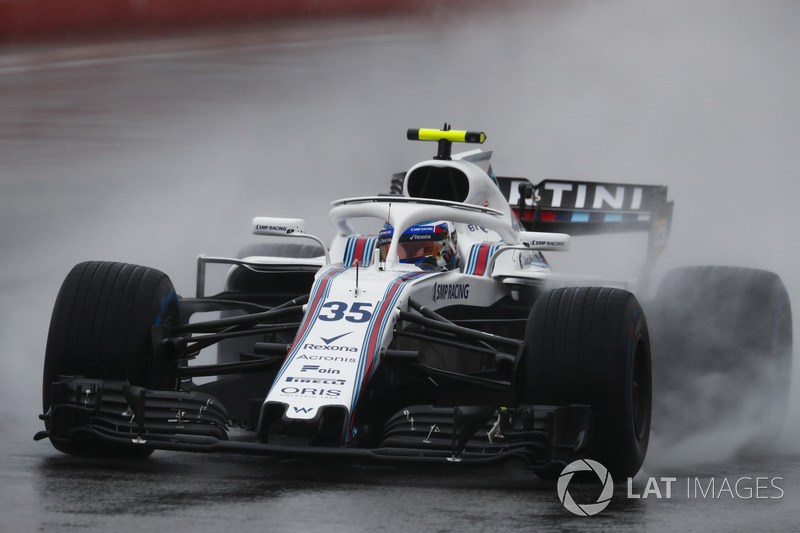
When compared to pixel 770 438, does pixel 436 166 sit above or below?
above

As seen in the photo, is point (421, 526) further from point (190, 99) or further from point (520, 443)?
point (190, 99)

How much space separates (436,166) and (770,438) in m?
3.55

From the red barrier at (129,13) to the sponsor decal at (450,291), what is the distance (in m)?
8.71

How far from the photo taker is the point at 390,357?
A: 280 inches

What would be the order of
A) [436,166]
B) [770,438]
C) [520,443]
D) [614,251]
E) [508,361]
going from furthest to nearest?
[614,251]
[436,166]
[770,438]
[508,361]
[520,443]

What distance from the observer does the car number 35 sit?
7.36 metres

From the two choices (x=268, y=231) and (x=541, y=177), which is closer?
(x=268, y=231)

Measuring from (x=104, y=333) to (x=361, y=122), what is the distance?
10016mm

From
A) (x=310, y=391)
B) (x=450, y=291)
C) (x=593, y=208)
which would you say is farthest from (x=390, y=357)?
(x=593, y=208)

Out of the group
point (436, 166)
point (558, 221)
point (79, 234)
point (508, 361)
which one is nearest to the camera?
point (508, 361)

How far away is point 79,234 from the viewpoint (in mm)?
14125

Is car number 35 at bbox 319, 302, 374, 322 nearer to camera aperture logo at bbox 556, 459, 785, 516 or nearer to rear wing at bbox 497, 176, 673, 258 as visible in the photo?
camera aperture logo at bbox 556, 459, 785, 516

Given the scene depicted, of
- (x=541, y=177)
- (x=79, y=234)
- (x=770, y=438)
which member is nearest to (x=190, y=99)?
(x=79, y=234)

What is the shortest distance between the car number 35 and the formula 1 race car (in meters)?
0.01
